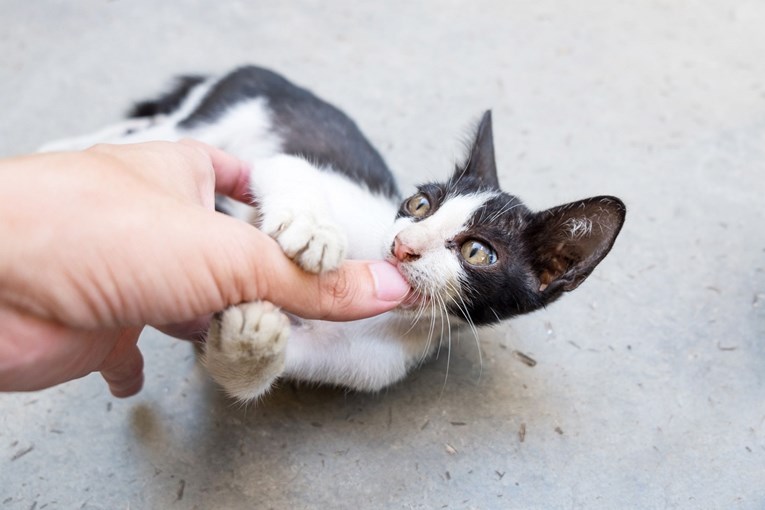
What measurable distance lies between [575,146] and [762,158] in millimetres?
611

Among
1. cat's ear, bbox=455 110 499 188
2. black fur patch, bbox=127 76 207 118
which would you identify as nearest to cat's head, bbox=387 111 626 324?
cat's ear, bbox=455 110 499 188

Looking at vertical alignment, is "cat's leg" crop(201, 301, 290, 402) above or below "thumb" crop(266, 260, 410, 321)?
below

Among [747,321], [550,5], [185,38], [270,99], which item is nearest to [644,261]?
[747,321]

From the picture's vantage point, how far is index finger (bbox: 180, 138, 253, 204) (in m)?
1.47

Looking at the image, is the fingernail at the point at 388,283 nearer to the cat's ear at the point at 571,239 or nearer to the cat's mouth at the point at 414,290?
the cat's mouth at the point at 414,290

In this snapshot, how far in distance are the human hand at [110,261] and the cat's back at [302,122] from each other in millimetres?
695

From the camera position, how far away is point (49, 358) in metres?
0.98

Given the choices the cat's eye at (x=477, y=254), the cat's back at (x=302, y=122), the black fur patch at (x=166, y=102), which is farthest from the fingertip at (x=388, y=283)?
the black fur patch at (x=166, y=102)

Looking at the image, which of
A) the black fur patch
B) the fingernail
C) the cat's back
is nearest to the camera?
the fingernail

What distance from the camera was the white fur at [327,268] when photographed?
3.58ft

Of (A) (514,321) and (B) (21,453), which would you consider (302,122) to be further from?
(B) (21,453)

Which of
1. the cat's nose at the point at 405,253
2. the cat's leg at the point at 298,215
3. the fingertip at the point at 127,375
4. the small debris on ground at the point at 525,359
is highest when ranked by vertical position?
the cat's leg at the point at 298,215

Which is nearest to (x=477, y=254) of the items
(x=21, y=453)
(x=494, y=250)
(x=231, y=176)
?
(x=494, y=250)

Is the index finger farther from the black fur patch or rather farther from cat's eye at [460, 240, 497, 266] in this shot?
the black fur patch
